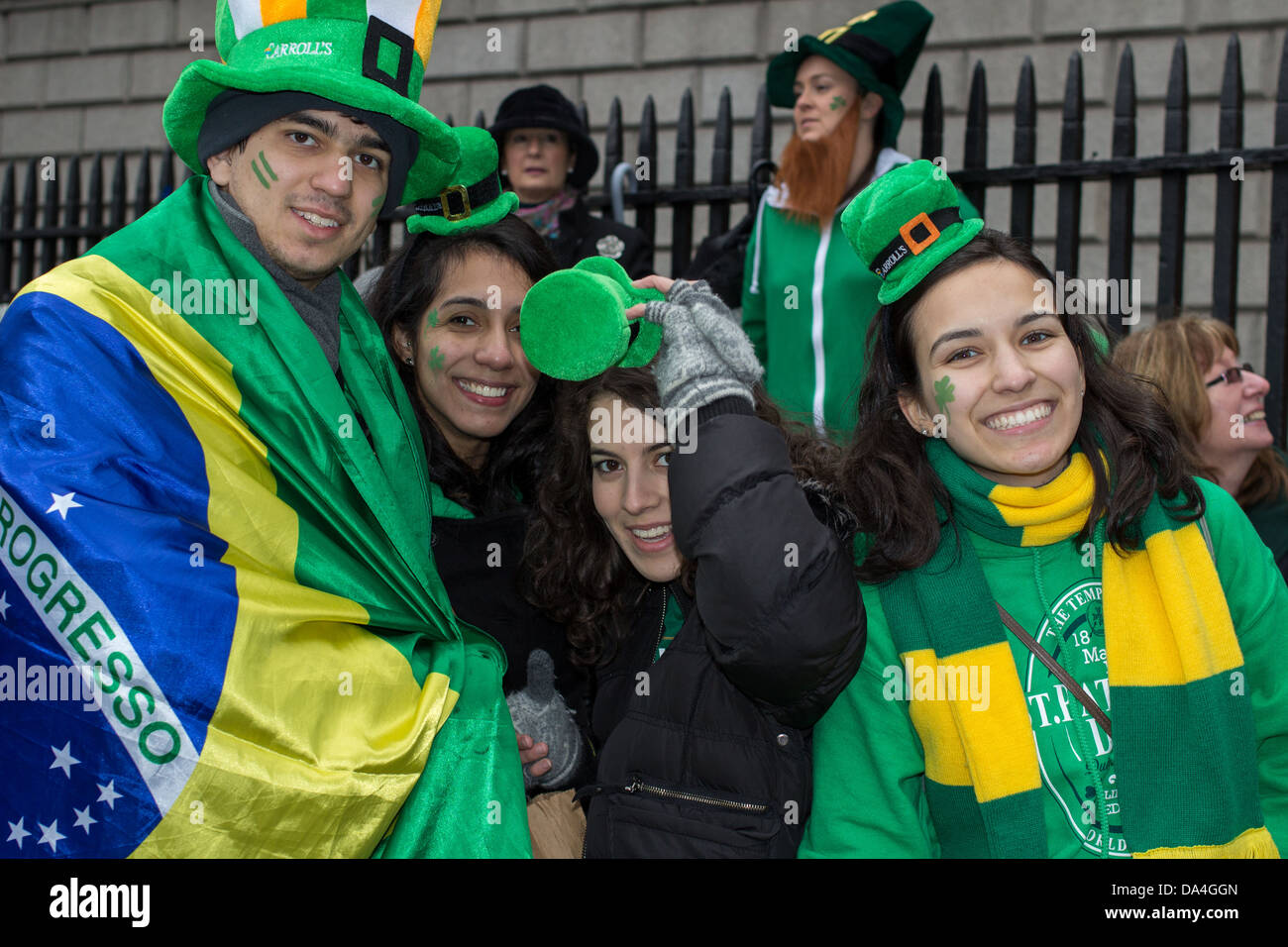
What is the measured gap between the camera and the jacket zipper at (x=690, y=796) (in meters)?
2.38

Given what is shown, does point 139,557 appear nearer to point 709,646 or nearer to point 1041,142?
point 709,646

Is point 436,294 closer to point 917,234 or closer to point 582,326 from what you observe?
point 582,326

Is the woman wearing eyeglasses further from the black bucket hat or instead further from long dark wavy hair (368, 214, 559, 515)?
the black bucket hat

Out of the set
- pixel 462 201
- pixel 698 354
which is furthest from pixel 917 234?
pixel 462 201

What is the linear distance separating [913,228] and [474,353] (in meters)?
1.23

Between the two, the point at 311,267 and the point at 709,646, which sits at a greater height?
the point at 311,267

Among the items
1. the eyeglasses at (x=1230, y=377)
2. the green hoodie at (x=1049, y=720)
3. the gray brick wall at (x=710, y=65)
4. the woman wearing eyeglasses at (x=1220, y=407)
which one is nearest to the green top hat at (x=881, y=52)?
the woman wearing eyeglasses at (x=1220, y=407)

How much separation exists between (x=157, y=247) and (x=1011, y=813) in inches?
79.6

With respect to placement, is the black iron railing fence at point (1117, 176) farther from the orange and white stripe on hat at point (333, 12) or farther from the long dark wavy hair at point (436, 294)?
Result: the orange and white stripe on hat at point (333, 12)

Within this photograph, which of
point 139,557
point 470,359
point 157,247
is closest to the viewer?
point 139,557

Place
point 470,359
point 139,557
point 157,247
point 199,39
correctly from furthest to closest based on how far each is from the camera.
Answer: point 199,39 < point 470,359 < point 157,247 < point 139,557

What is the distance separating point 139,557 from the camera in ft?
7.18

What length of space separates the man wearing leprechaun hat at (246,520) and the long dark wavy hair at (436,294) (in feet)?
1.55

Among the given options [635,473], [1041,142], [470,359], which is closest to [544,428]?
[470,359]
